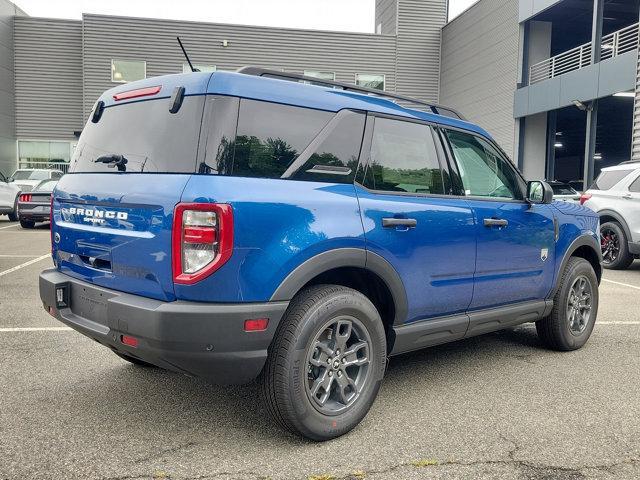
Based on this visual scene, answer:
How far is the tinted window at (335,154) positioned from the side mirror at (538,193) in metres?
1.65

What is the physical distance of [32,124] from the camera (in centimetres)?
2533

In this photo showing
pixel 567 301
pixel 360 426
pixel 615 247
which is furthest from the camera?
pixel 615 247

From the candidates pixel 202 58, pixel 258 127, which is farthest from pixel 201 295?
pixel 202 58

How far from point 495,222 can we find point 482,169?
1.55 ft

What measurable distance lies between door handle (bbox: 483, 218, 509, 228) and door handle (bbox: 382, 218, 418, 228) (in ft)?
2.37

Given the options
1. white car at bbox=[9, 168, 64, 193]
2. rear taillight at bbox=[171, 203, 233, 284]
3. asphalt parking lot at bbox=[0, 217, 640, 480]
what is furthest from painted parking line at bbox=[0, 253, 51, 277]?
white car at bbox=[9, 168, 64, 193]

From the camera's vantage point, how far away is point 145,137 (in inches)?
123

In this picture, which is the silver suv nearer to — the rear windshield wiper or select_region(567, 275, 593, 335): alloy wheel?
select_region(567, 275, 593, 335): alloy wheel

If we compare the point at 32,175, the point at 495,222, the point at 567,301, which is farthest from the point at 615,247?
the point at 32,175

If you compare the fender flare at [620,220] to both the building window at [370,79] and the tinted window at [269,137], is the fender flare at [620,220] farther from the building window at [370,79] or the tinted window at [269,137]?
the building window at [370,79]

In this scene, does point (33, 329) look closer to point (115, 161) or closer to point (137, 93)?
point (115, 161)

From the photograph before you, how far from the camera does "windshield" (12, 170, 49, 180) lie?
2073 cm

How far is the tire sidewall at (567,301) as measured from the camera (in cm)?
472

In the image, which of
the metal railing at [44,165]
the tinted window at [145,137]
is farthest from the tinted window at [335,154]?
the metal railing at [44,165]
